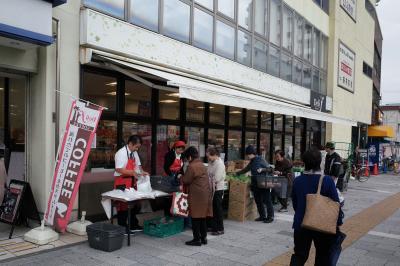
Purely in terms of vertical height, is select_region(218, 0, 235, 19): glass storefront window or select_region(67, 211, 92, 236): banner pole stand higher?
select_region(218, 0, 235, 19): glass storefront window

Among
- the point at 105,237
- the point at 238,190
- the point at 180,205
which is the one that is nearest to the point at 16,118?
the point at 105,237

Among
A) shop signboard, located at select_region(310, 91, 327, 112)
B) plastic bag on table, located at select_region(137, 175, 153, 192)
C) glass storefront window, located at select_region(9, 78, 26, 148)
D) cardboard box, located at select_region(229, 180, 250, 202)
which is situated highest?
shop signboard, located at select_region(310, 91, 327, 112)

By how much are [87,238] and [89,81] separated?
3.13 metres

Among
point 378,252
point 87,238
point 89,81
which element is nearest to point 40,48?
point 89,81

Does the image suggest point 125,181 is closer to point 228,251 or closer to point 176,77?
point 228,251

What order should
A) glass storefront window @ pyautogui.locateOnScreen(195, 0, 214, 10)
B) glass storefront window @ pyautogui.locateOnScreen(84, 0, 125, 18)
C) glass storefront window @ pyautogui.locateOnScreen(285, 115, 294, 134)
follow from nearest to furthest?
1. glass storefront window @ pyautogui.locateOnScreen(84, 0, 125, 18)
2. glass storefront window @ pyautogui.locateOnScreen(195, 0, 214, 10)
3. glass storefront window @ pyautogui.locateOnScreen(285, 115, 294, 134)

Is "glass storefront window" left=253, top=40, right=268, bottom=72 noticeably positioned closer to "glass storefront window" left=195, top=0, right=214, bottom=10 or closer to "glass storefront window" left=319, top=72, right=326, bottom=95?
"glass storefront window" left=195, top=0, right=214, bottom=10

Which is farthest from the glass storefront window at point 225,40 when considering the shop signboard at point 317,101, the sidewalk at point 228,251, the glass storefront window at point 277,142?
the shop signboard at point 317,101

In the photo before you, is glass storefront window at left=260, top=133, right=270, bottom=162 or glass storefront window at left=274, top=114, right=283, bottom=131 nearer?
glass storefront window at left=260, top=133, right=270, bottom=162

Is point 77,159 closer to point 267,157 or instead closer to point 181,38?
point 181,38

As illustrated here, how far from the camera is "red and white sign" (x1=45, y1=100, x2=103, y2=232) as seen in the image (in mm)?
5887

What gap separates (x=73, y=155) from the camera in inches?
232

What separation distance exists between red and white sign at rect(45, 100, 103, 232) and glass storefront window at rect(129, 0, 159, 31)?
3.06m

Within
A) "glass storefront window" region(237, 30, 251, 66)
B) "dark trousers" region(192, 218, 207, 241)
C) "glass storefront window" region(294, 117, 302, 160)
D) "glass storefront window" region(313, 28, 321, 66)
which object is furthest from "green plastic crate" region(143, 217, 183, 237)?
"glass storefront window" region(313, 28, 321, 66)
